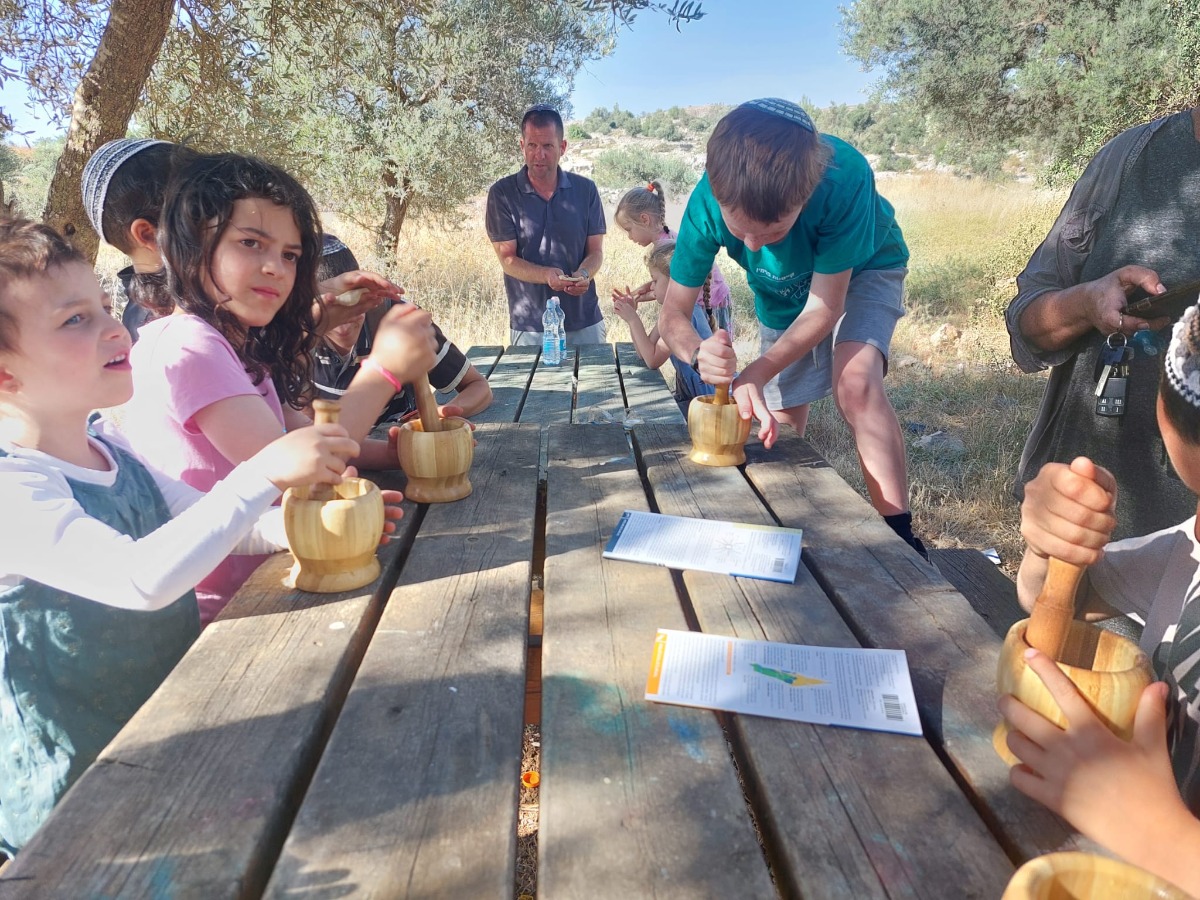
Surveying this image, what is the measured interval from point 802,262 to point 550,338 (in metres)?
2.10

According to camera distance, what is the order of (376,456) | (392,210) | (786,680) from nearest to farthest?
(786,680), (376,456), (392,210)

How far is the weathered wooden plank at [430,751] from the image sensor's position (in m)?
0.80

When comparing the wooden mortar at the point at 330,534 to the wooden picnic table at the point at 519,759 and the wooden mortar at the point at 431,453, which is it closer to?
the wooden picnic table at the point at 519,759

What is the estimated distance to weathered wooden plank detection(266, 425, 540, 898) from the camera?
0.80m

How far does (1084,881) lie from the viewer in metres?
0.66

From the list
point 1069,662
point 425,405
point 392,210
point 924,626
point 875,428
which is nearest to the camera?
point 1069,662

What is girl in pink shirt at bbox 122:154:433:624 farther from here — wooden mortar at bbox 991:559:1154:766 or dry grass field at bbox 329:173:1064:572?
dry grass field at bbox 329:173:1064:572

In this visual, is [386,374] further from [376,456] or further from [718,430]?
[718,430]

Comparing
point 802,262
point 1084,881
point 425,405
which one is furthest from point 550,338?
point 1084,881

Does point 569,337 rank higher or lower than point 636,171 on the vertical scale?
lower

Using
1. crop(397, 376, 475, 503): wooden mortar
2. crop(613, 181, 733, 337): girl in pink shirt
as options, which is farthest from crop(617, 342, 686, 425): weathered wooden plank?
crop(397, 376, 475, 503): wooden mortar

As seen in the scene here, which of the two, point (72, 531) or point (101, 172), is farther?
point (101, 172)

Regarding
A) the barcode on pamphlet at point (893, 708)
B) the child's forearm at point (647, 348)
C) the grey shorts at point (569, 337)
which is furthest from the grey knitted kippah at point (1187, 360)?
the grey shorts at point (569, 337)

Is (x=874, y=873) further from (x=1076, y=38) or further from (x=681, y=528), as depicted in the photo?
(x=1076, y=38)
